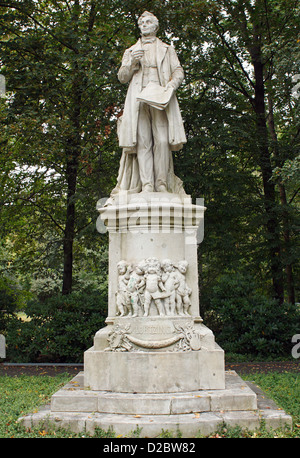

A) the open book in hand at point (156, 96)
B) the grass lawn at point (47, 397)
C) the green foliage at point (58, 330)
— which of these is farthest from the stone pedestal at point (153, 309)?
the green foliage at point (58, 330)

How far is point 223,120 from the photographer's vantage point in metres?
12.4

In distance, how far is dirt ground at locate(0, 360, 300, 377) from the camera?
877 cm

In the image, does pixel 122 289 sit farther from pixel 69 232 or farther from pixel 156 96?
pixel 69 232

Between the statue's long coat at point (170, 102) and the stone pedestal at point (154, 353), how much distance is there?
2.64ft

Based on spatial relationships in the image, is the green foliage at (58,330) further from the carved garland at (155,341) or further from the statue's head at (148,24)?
the statue's head at (148,24)

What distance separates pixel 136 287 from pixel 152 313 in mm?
364

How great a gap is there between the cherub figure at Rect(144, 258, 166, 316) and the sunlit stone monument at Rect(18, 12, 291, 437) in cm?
1

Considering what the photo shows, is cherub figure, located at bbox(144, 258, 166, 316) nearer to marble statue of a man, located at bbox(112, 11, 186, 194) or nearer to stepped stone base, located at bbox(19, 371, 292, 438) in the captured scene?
stepped stone base, located at bbox(19, 371, 292, 438)

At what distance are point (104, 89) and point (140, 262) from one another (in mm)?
8259

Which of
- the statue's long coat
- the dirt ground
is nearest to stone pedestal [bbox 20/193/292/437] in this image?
the statue's long coat

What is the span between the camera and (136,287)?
213 inches

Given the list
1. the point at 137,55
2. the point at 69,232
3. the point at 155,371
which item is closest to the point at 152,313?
the point at 155,371

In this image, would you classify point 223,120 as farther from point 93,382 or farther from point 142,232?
point 93,382

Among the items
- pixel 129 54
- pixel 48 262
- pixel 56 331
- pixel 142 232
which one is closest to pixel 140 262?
pixel 142 232
